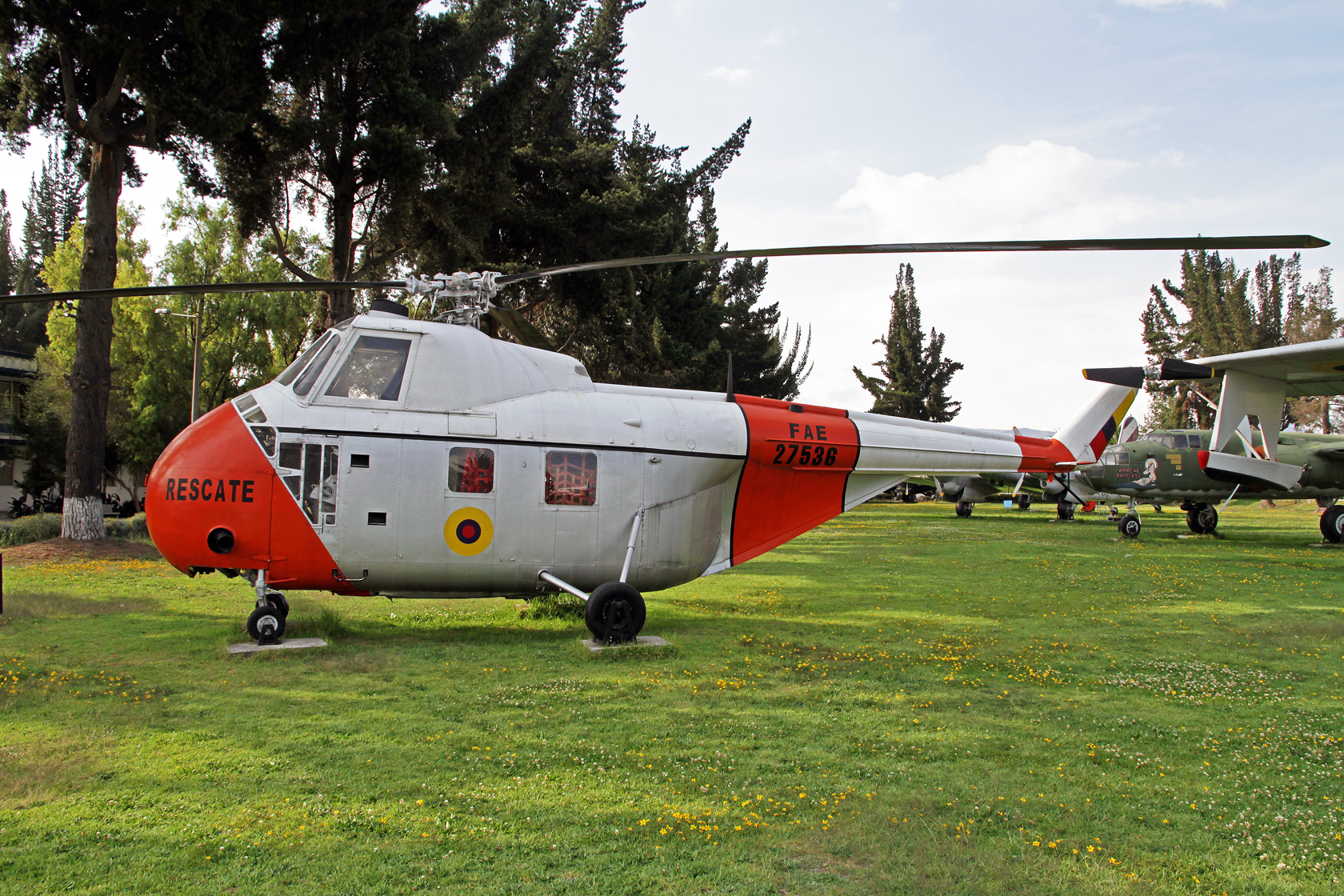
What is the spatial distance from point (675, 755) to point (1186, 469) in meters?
25.1

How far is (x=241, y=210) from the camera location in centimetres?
2089

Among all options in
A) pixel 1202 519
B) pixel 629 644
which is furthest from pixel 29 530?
pixel 1202 519

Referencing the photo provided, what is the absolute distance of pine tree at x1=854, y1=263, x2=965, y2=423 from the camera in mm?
68188

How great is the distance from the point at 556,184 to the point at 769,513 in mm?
16801

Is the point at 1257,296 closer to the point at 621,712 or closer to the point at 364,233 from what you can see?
the point at 364,233

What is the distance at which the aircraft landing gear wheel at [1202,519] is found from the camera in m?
26.1

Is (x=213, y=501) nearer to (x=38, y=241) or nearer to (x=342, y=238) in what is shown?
(x=342, y=238)

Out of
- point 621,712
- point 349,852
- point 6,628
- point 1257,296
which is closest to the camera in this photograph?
point 349,852

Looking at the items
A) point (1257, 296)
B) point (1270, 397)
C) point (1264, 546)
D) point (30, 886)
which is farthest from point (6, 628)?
point (1257, 296)

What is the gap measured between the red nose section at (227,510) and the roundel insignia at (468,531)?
4.46ft

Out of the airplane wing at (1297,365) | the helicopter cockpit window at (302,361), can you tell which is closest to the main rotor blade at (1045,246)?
the helicopter cockpit window at (302,361)

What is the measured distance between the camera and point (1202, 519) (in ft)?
86.1

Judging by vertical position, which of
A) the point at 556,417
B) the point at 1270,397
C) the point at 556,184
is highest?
the point at 556,184

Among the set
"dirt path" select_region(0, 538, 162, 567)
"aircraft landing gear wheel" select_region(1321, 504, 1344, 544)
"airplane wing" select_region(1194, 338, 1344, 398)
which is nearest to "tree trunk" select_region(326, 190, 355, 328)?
"dirt path" select_region(0, 538, 162, 567)
